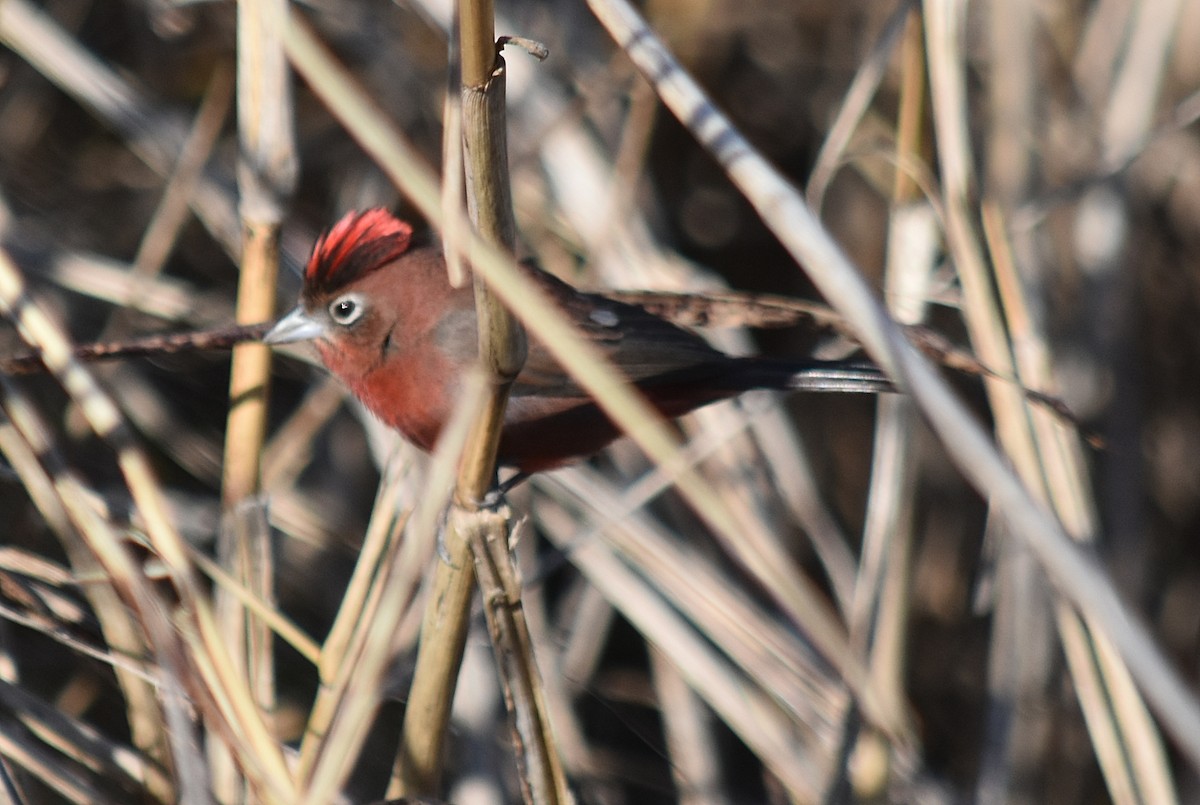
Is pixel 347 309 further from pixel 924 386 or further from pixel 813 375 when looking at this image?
pixel 924 386

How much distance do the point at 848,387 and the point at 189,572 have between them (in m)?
1.44

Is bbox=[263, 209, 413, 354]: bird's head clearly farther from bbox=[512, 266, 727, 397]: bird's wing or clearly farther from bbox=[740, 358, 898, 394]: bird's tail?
bbox=[740, 358, 898, 394]: bird's tail

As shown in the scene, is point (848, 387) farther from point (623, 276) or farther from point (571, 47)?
point (571, 47)

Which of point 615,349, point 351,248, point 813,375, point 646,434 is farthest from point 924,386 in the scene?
point 351,248

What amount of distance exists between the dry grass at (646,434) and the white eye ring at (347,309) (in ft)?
0.60

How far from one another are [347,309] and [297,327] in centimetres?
20

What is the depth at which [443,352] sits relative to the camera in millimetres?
2738

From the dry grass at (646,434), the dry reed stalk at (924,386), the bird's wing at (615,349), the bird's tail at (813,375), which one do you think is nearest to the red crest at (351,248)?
the dry grass at (646,434)

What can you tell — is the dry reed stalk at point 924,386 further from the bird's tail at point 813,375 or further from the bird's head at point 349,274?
the bird's head at point 349,274

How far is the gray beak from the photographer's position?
8.00 ft

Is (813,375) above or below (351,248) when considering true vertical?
below


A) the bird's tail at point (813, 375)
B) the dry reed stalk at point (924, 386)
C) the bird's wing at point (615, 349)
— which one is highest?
the bird's wing at point (615, 349)

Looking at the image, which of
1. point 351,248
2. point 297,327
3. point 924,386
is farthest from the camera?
point 351,248

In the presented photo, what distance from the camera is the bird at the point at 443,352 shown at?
2695 mm
